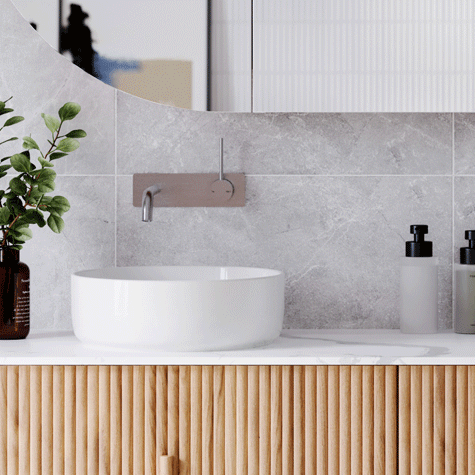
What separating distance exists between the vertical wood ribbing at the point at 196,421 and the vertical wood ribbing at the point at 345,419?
9.3 inches

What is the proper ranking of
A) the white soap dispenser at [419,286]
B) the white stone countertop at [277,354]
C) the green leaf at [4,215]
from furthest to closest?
1. the white soap dispenser at [419,286]
2. the green leaf at [4,215]
3. the white stone countertop at [277,354]

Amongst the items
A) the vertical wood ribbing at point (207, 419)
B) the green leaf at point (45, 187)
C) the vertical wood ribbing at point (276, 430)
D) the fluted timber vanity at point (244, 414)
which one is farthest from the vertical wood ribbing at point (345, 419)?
the green leaf at point (45, 187)

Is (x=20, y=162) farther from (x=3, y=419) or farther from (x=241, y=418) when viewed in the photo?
(x=241, y=418)

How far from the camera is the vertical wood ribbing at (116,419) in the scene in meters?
0.98

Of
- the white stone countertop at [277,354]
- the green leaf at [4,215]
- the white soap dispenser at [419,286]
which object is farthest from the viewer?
the white soap dispenser at [419,286]

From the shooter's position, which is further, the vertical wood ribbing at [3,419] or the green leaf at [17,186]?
the green leaf at [17,186]

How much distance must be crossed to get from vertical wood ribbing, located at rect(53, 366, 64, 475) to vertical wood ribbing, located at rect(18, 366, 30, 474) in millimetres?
45

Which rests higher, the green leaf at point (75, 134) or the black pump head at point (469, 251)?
the green leaf at point (75, 134)

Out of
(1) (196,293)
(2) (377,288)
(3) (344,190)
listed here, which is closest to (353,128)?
(3) (344,190)

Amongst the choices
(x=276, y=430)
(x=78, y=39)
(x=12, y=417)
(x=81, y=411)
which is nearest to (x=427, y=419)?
(x=276, y=430)

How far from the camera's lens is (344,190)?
4.35 ft

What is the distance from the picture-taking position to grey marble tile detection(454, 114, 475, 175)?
4.33 ft

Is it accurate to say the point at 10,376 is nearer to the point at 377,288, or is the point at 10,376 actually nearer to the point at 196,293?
the point at 196,293

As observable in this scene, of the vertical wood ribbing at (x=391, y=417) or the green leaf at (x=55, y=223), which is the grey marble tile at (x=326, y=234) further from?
the vertical wood ribbing at (x=391, y=417)
